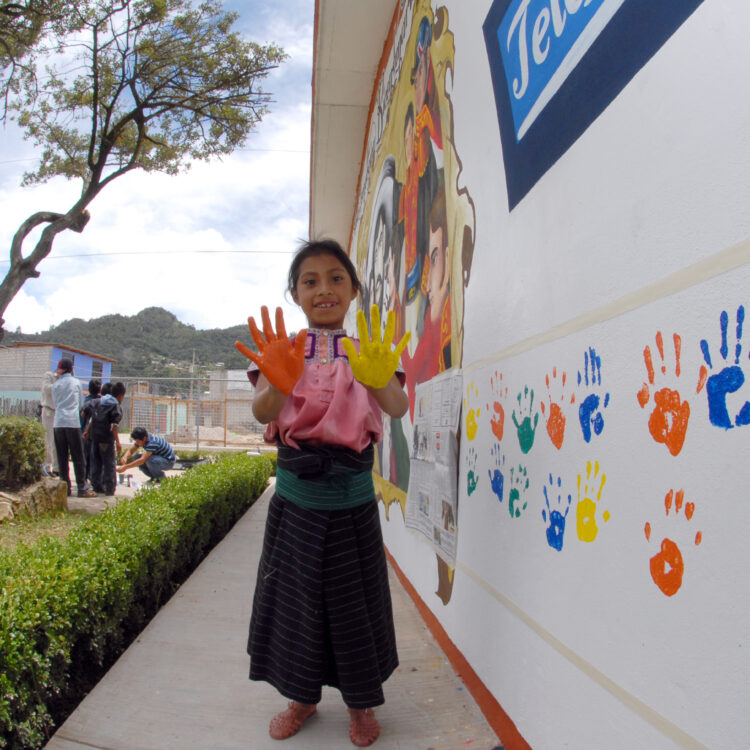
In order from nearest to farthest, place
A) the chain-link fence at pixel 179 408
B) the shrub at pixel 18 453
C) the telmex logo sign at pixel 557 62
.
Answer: the telmex logo sign at pixel 557 62
the shrub at pixel 18 453
the chain-link fence at pixel 179 408

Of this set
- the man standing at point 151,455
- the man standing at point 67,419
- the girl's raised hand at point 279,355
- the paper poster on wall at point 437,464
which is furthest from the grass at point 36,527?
the girl's raised hand at point 279,355

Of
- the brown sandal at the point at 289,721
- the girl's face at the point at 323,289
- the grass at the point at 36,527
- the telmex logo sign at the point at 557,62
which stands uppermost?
the telmex logo sign at the point at 557,62

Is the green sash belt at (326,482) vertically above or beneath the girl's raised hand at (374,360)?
beneath

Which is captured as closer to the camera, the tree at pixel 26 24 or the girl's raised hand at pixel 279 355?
the girl's raised hand at pixel 279 355

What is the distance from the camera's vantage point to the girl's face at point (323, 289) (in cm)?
200

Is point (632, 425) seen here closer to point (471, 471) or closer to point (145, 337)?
point (471, 471)

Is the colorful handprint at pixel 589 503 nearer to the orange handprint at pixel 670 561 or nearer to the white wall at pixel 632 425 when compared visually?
the white wall at pixel 632 425

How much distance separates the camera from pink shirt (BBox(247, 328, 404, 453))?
1794 mm

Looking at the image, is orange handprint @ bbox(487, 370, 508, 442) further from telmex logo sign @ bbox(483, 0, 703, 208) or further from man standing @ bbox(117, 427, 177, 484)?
man standing @ bbox(117, 427, 177, 484)

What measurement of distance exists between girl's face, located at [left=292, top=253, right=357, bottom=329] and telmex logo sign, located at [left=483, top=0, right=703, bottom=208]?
627 mm

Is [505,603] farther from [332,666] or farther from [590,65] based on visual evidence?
[590,65]

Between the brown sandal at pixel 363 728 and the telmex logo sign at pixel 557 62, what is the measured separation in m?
1.65

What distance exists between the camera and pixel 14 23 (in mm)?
9461

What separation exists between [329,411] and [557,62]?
1116 mm
